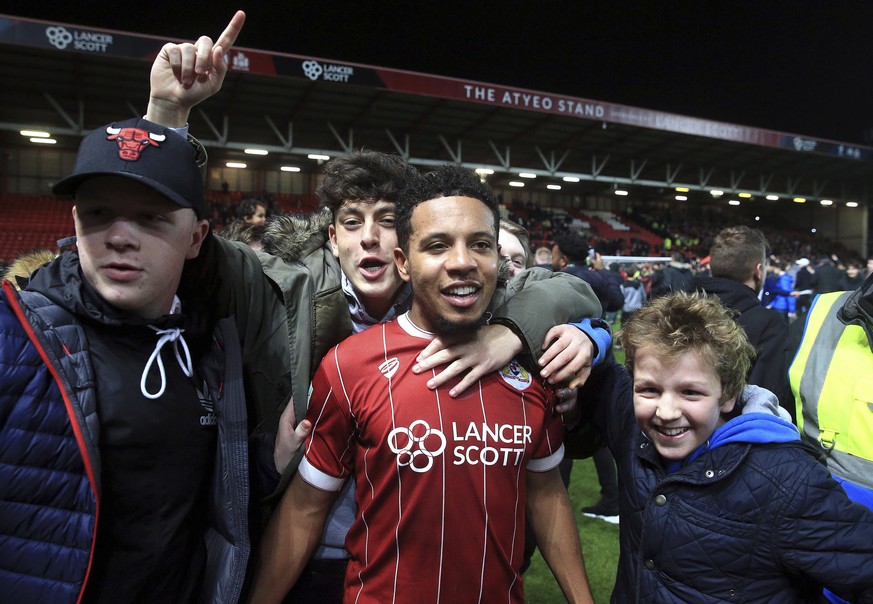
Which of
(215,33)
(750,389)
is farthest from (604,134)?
Answer: (750,389)

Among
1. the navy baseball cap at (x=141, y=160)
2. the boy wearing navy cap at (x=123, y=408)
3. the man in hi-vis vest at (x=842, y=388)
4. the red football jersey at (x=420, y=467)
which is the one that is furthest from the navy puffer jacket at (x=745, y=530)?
the navy baseball cap at (x=141, y=160)

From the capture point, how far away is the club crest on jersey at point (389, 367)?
1691 mm

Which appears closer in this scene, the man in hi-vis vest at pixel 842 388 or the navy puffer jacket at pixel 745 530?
the navy puffer jacket at pixel 745 530

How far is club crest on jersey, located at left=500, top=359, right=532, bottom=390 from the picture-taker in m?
1.75

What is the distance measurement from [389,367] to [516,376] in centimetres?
39

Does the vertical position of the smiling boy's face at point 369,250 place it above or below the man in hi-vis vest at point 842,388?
above

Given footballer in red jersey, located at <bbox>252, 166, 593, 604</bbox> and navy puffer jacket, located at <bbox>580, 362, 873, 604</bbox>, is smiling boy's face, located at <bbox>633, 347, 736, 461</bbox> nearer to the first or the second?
navy puffer jacket, located at <bbox>580, 362, 873, 604</bbox>

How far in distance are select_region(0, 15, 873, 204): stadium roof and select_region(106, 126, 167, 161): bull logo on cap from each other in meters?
15.3

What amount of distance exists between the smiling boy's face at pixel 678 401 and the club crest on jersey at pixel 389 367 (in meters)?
0.76

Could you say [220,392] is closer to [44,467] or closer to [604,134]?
[44,467]

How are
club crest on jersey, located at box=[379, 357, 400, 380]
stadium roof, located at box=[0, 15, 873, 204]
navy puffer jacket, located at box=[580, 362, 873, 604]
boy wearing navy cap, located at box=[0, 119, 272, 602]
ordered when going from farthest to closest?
stadium roof, located at box=[0, 15, 873, 204]
club crest on jersey, located at box=[379, 357, 400, 380]
navy puffer jacket, located at box=[580, 362, 873, 604]
boy wearing navy cap, located at box=[0, 119, 272, 602]

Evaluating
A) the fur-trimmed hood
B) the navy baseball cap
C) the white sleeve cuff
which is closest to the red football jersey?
the white sleeve cuff

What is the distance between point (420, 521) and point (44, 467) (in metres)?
0.91

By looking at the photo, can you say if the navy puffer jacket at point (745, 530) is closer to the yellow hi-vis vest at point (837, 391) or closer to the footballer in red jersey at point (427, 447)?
the footballer in red jersey at point (427, 447)
